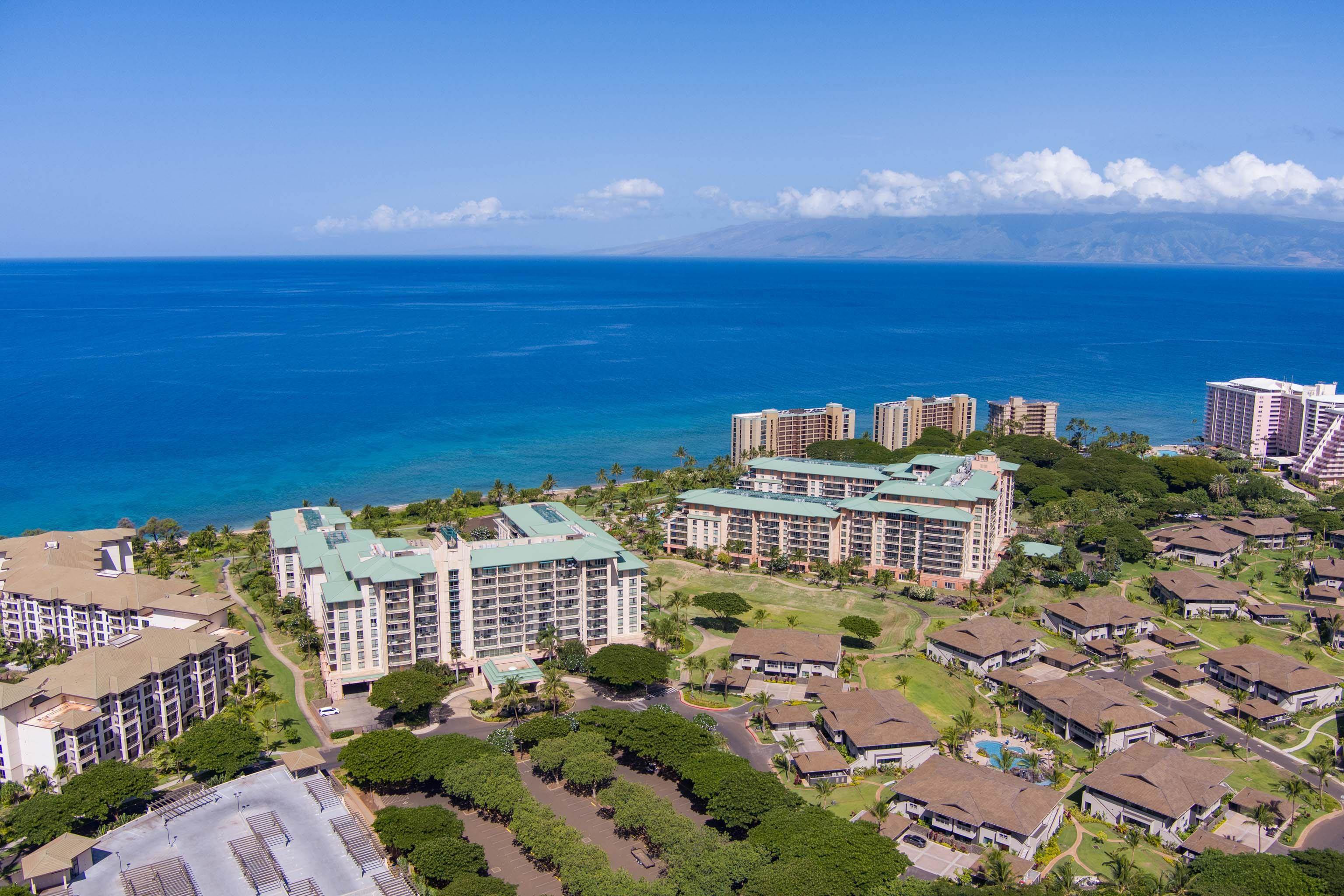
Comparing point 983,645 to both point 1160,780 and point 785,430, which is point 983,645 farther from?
A: point 785,430

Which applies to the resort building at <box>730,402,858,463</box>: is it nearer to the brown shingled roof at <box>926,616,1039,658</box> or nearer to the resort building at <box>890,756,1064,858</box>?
the brown shingled roof at <box>926,616,1039,658</box>

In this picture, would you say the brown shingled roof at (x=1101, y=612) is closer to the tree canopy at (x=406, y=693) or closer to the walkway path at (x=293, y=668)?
the tree canopy at (x=406, y=693)

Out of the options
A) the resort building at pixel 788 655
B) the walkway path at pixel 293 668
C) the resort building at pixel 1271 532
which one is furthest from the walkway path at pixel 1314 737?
the walkway path at pixel 293 668

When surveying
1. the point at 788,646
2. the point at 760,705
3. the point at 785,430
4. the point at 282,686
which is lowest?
the point at 760,705

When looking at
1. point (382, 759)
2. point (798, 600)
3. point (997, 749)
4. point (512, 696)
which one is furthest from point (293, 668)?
point (997, 749)

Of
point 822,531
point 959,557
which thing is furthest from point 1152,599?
point 822,531

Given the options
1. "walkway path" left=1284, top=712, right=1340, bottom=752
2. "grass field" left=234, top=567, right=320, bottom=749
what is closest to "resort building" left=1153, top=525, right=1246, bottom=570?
"walkway path" left=1284, top=712, right=1340, bottom=752
